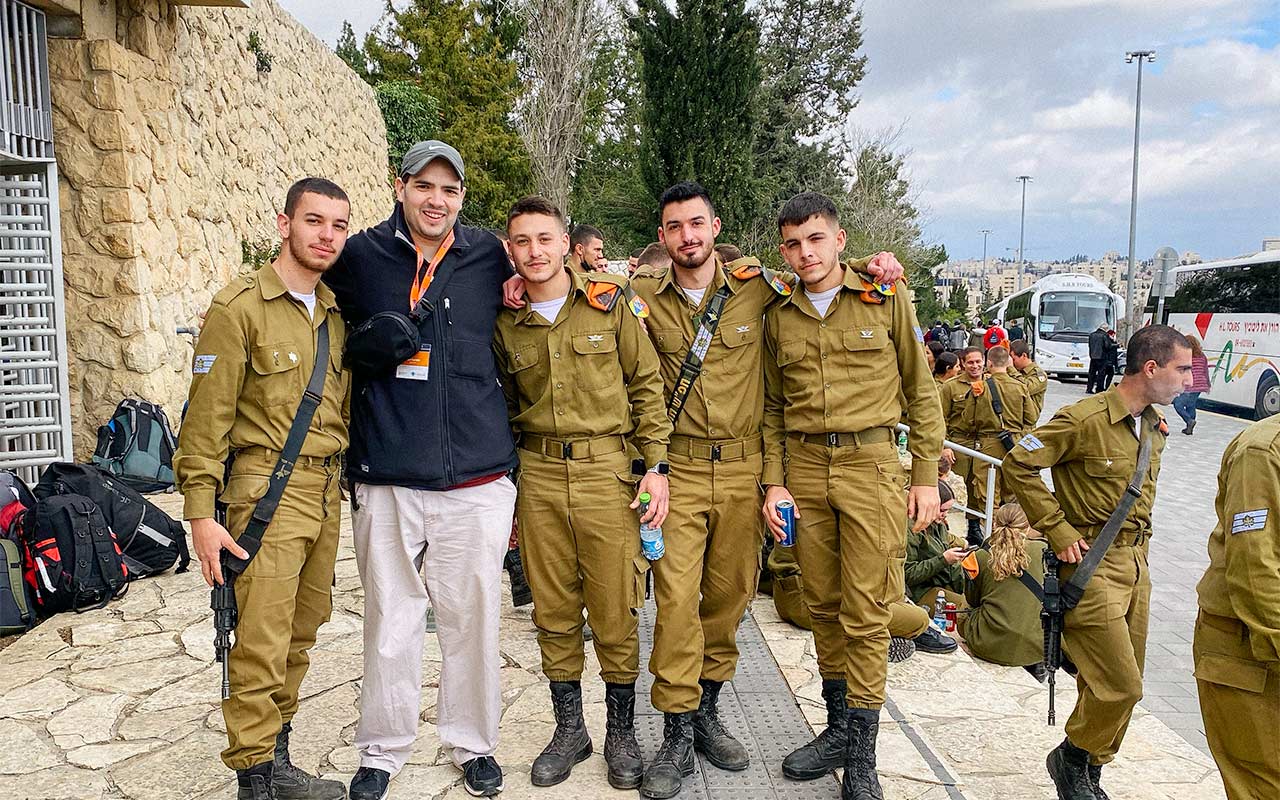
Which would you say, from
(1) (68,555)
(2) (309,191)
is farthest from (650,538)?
(1) (68,555)

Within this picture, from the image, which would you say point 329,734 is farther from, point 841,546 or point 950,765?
point 950,765

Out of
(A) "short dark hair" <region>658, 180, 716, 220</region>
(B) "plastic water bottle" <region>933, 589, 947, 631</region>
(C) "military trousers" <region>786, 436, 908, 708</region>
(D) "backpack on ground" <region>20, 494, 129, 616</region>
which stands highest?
(A) "short dark hair" <region>658, 180, 716, 220</region>

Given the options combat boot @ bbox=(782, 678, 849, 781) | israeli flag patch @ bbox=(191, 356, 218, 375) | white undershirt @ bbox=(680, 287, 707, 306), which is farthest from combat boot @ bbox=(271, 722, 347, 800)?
white undershirt @ bbox=(680, 287, 707, 306)

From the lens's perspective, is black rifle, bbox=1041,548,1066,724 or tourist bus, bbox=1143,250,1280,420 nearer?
black rifle, bbox=1041,548,1066,724

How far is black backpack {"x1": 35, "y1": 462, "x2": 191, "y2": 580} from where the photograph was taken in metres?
5.62

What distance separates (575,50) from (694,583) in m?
18.6

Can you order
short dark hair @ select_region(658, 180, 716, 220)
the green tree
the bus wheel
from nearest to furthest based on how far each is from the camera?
short dark hair @ select_region(658, 180, 716, 220) → the bus wheel → the green tree

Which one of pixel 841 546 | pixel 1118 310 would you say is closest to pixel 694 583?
pixel 841 546

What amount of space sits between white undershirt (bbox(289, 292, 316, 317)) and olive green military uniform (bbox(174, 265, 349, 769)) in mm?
22

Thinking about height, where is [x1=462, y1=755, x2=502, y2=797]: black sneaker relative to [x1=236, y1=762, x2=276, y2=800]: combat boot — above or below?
below

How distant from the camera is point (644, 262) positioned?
634 cm

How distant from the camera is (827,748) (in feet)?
11.7

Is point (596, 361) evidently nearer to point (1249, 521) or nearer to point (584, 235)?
point (1249, 521)

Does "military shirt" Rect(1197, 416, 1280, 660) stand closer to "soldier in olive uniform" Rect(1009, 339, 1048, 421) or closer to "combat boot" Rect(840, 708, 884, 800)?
"combat boot" Rect(840, 708, 884, 800)
